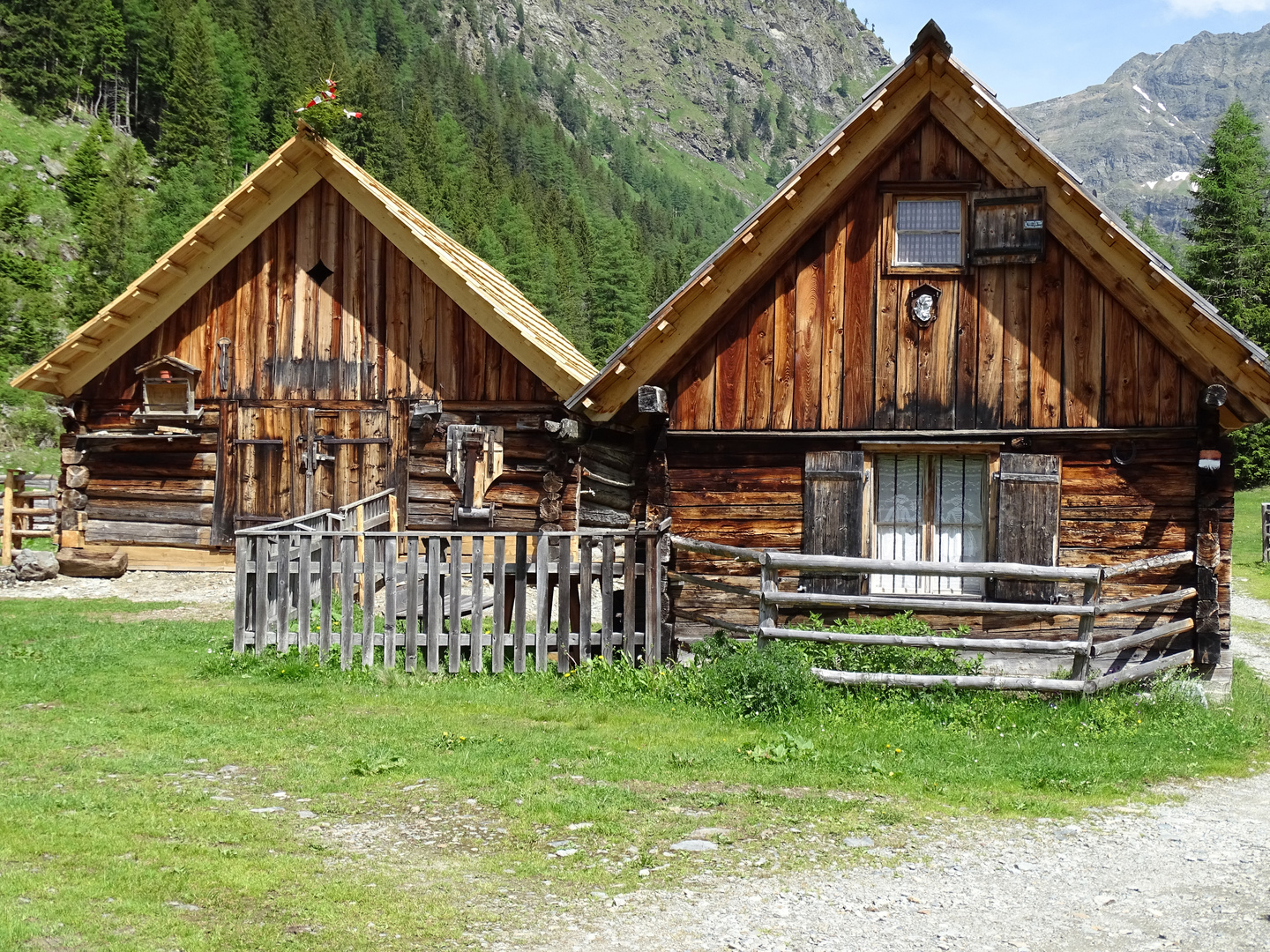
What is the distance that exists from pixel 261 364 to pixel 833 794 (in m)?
15.3

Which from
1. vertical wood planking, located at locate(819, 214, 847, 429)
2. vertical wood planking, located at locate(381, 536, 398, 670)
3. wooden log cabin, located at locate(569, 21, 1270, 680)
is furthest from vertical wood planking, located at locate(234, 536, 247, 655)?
vertical wood planking, located at locate(819, 214, 847, 429)

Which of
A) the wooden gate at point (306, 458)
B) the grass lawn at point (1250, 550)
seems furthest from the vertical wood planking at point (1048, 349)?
the wooden gate at point (306, 458)

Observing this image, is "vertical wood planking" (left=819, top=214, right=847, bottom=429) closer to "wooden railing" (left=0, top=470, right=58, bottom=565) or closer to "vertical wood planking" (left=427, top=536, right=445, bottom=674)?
"vertical wood planking" (left=427, top=536, right=445, bottom=674)

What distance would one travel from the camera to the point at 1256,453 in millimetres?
43469

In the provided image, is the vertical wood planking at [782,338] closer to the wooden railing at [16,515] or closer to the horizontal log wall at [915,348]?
the horizontal log wall at [915,348]

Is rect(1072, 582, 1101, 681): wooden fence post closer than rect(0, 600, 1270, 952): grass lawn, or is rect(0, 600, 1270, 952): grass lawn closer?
rect(0, 600, 1270, 952): grass lawn

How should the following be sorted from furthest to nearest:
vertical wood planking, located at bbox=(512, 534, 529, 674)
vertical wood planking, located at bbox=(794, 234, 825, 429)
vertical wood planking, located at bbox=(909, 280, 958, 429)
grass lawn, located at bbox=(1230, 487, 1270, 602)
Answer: grass lawn, located at bbox=(1230, 487, 1270, 602) → vertical wood planking, located at bbox=(794, 234, 825, 429) → vertical wood planking, located at bbox=(909, 280, 958, 429) → vertical wood planking, located at bbox=(512, 534, 529, 674)

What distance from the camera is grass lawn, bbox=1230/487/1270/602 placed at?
2423 cm

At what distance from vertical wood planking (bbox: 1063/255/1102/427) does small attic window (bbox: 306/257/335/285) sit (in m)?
13.2

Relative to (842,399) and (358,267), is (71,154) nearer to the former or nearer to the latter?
(358,267)

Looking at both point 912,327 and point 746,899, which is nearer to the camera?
point 746,899

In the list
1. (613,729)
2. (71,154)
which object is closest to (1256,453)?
(613,729)

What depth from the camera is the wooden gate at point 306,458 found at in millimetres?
19672

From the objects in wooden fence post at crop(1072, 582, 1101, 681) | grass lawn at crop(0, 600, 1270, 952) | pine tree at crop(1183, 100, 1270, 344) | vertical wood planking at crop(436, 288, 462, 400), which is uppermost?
pine tree at crop(1183, 100, 1270, 344)
